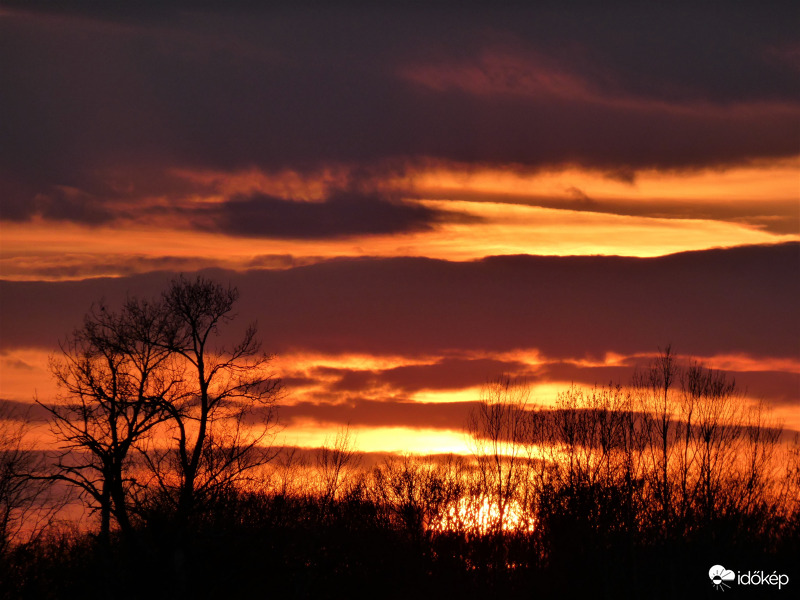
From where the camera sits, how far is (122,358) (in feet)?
126

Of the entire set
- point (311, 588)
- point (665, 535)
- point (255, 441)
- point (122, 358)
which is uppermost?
point (122, 358)

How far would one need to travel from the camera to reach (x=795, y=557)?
3541cm

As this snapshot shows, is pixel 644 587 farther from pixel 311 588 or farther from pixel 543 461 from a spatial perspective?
pixel 311 588

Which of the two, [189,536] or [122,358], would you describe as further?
[122,358]

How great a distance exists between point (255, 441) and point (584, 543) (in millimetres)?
13582

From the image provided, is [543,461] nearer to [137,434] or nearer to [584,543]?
[584,543]

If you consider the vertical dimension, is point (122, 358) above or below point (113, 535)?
above

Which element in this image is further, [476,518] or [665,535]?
[476,518]

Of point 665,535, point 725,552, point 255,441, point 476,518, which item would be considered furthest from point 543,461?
point 255,441

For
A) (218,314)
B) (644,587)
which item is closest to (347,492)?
(218,314)

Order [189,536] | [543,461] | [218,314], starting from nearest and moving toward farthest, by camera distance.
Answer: [189,536] → [218,314] → [543,461]

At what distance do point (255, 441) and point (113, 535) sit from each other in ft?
20.8

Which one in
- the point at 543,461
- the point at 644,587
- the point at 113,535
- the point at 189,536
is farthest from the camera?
the point at 543,461

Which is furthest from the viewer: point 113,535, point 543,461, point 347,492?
point 347,492
